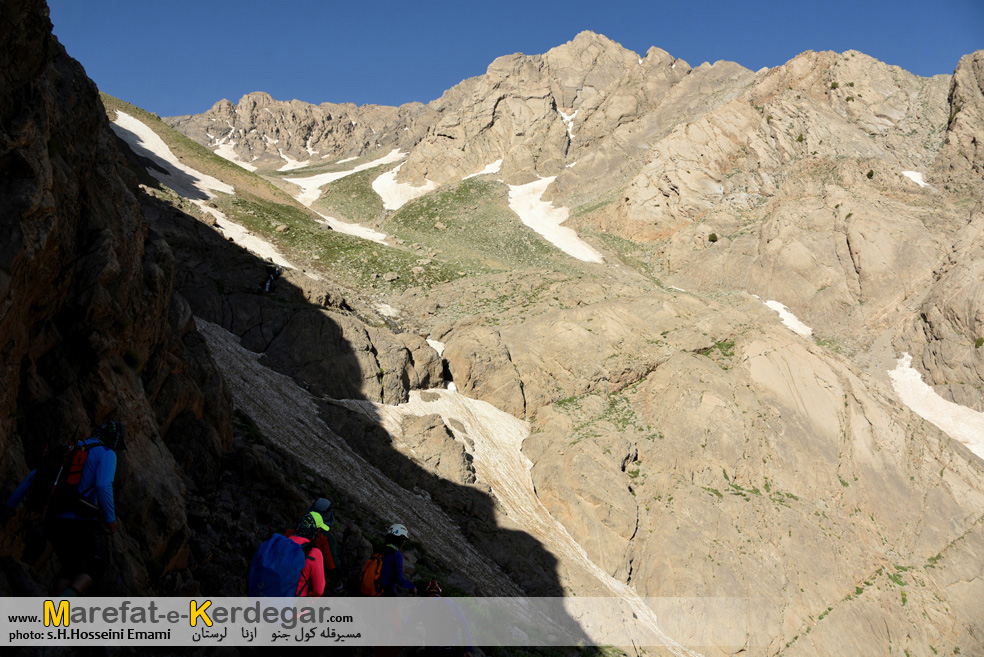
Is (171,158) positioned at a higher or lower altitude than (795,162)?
higher

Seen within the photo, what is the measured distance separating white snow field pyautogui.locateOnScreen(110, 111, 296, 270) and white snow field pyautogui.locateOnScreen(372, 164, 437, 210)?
29.7 metres

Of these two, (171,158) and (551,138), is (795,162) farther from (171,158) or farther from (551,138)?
(171,158)

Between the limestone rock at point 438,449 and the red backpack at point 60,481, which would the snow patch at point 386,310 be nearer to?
the limestone rock at point 438,449

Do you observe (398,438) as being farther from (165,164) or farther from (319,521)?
(165,164)

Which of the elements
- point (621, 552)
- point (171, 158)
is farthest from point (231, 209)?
point (621, 552)

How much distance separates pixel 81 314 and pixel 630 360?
3201 cm

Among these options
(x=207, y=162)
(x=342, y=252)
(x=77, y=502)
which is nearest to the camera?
(x=77, y=502)

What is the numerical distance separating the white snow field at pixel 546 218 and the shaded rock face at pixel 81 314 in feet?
180

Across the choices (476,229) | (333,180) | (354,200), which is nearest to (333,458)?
(476,229)

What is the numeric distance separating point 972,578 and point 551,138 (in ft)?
270

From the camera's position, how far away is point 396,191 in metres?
98.9

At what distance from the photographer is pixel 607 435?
3347 centimetres

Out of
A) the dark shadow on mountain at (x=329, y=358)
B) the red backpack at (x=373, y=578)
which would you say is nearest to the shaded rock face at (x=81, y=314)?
the red backpack at (x=373, y=578)

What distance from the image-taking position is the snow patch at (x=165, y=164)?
61.3m
